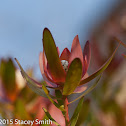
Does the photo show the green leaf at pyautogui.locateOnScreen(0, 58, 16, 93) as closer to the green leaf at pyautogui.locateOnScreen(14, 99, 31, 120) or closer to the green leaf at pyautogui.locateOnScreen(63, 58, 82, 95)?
the green leaf at pyautogui.locateOnScreen(14, 99, 31, 120)

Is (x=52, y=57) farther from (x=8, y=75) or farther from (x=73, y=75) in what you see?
(x=8, y=75)

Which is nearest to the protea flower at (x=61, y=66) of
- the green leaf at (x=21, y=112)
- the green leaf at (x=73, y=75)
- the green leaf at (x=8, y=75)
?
the green leaf at (x=73, y=75)

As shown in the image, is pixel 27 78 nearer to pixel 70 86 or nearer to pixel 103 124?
pixel 70 86

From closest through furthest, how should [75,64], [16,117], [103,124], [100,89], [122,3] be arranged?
[75,64] < [16,117] < [103,124] < [100,89] < [122,3]

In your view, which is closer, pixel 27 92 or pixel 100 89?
pixel 27 92

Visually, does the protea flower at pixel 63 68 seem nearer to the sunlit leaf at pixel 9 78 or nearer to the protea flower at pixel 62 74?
the protea flower at pixel 62 74

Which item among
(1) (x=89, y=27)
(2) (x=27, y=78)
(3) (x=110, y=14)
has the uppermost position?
(2) (x=27, y=78)

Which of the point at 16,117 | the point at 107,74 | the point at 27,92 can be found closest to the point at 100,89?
the point at 107,74
